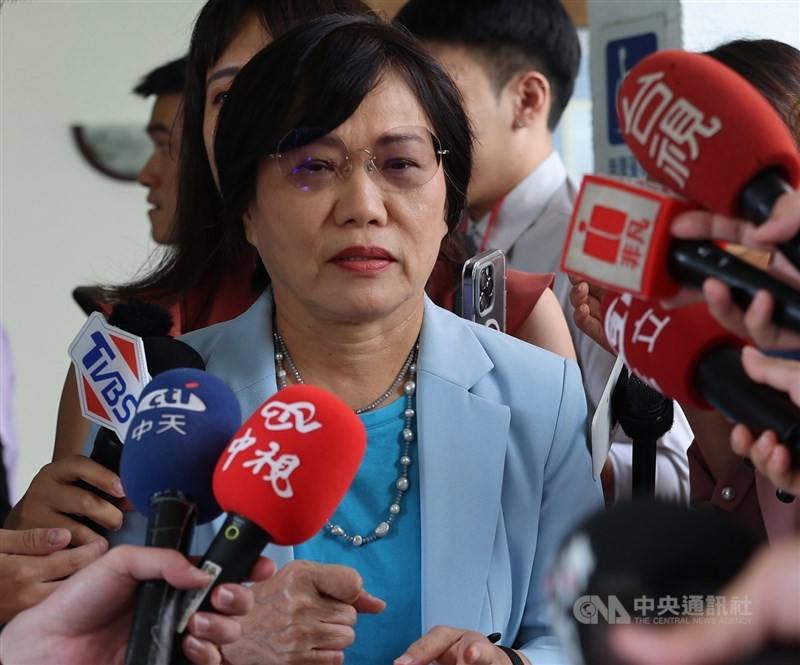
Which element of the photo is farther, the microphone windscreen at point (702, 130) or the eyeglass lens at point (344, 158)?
the eyeglass lens at point (344, 158)

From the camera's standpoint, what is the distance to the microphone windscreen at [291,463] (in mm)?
879

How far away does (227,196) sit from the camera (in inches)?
57.3

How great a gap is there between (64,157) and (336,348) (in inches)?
106

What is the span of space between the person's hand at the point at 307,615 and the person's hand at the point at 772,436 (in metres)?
0.43

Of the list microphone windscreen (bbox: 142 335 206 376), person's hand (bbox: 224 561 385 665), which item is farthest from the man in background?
person's hand (bbox: 224 561 385 665)

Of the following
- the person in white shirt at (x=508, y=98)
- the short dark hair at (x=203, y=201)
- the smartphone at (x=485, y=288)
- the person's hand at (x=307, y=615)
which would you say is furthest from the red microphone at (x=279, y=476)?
the person in white shirt at (x=508, y=98)

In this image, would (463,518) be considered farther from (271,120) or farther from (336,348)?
(271,120)

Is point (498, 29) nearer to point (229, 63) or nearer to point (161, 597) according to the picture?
point (229, 63)

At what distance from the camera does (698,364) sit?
0.93m

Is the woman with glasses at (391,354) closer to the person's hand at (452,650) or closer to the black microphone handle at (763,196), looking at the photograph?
the person's hand at (452,650)

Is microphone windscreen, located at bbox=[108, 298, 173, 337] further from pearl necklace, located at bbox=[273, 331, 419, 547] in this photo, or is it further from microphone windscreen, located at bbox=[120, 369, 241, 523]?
microphone windscreen, located at bbox=[120, 369, 241, 523]

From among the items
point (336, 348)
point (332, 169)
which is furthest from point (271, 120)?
point (336, 348)

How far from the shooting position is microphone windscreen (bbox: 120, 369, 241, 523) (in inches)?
36.3

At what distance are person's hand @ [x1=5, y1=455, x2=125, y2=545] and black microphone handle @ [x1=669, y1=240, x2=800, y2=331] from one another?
0.61m
